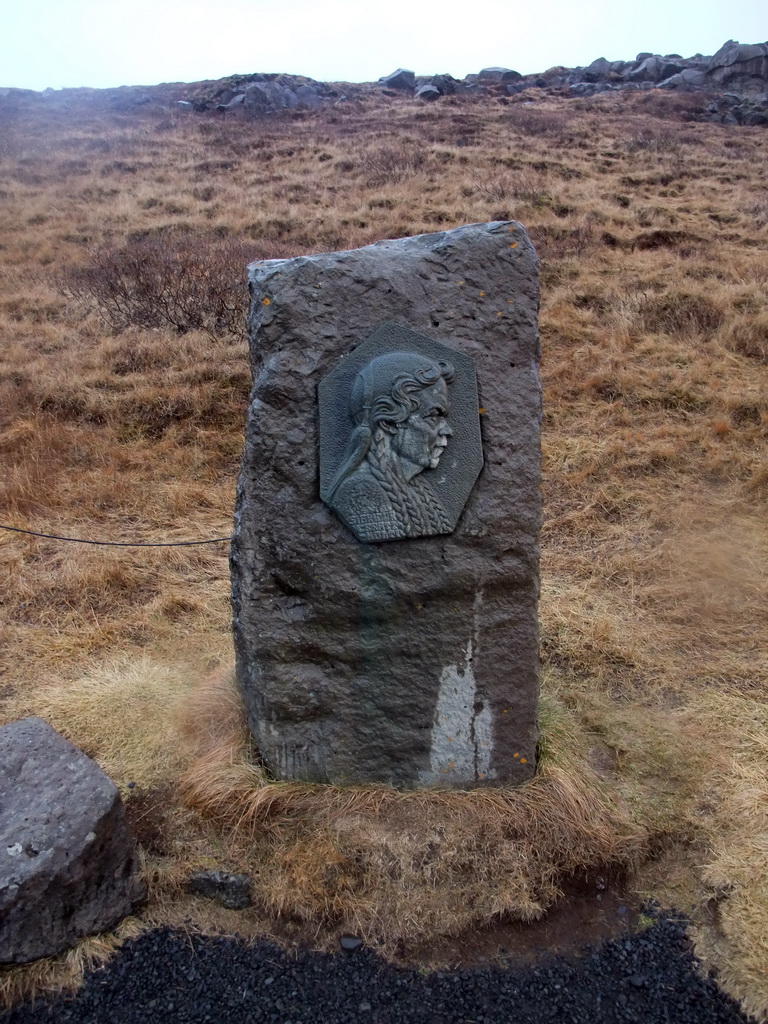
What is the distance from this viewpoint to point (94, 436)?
20.6 feet

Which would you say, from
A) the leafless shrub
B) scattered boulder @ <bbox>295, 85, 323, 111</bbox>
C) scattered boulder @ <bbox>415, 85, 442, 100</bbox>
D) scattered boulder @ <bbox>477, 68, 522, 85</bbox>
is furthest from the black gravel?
scattered boulder @ <bbox>477, 68, 522, 85</bbox>

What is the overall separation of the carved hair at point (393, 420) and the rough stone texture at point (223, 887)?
123cm

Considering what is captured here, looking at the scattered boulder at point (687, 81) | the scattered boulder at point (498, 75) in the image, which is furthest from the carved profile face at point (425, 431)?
the scattered boulder at point (498, 75)

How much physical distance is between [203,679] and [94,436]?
3225mm

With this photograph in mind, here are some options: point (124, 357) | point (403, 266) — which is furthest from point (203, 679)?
point (124, 357)

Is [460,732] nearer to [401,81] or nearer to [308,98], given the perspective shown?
[308,98]

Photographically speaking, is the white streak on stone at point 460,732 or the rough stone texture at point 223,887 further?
the white streak on stone at point 460,732

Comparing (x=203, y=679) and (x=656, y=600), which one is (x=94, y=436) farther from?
(x=656, y=600)

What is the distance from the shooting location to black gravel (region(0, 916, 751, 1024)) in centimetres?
233

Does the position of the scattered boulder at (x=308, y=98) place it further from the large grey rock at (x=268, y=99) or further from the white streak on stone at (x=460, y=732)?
the white streak on stone at (x=460, y=732)

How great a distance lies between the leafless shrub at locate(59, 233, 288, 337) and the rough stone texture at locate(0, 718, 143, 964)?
5.96 m

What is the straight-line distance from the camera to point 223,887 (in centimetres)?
266

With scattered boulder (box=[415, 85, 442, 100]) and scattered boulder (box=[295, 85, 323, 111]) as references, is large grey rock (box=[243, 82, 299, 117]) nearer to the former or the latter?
scattered boulder (box=[295, 85, 323, 111])

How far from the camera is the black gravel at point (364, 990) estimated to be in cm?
233
